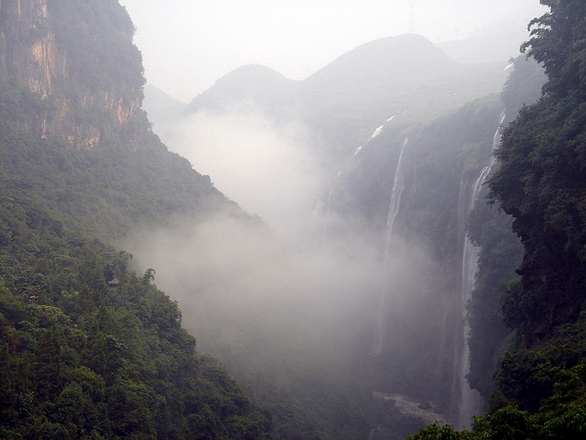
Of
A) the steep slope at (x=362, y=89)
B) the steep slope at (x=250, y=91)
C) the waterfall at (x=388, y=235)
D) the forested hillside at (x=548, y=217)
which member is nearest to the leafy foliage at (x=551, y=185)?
the forested hillside at (x=548, y=217)

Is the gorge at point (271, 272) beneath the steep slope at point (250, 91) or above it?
beneath

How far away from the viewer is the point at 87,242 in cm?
3800

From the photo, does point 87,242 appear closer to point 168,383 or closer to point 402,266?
point 168,383

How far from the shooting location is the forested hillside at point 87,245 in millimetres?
23234

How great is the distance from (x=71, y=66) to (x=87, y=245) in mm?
22611

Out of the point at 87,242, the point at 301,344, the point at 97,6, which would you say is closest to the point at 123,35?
the point at 97,6

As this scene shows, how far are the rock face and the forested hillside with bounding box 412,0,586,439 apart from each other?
3702 cm

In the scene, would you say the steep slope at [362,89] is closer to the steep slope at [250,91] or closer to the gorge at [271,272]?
the steep slope at [250,91]

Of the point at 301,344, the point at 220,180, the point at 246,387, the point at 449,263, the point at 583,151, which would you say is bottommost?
the point at 246,387

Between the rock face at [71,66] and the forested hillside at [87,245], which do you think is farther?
the rock face at [71,66]

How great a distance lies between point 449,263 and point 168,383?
3139cm

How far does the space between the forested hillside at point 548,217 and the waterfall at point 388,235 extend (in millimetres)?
30533

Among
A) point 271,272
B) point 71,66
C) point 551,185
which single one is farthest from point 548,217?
point 71,66

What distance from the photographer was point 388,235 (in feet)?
214
